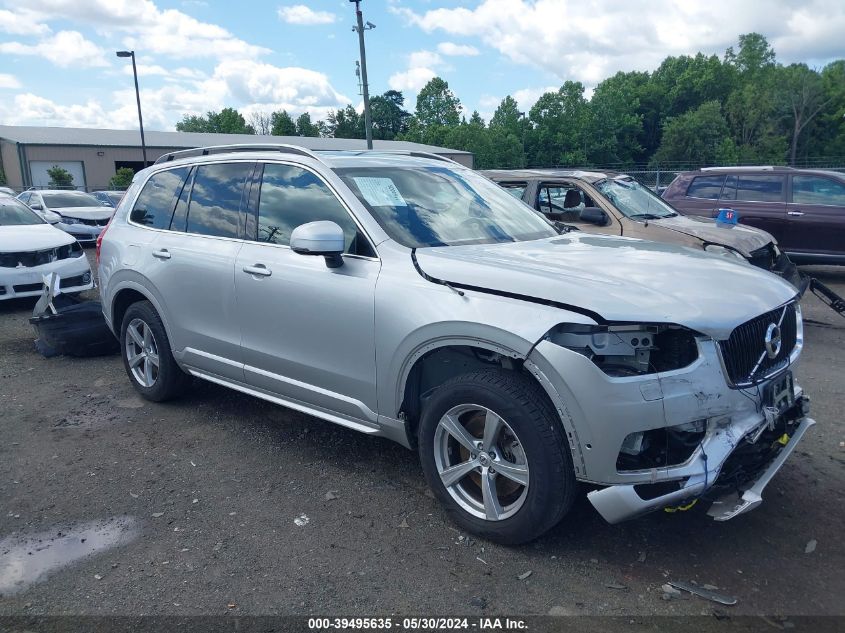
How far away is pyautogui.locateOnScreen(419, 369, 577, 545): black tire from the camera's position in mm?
2959

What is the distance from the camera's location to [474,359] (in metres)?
3.42

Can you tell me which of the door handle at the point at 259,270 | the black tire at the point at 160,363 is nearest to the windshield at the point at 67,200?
the black tire at the point at 160,363

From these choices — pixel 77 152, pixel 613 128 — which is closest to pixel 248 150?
pixel 77 152

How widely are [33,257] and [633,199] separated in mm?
7854

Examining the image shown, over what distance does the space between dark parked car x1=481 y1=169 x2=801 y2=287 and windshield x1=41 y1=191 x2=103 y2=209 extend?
13.7m

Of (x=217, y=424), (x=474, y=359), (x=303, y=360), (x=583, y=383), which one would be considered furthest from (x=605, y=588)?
(x=217, y=424)

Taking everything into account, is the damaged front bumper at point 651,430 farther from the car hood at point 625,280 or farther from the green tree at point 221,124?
the green tree at point 221,124

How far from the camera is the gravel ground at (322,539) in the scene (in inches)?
116

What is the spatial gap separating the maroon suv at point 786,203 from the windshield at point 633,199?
279cm

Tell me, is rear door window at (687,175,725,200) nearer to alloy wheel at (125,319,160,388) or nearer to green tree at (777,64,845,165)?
alloy wheel at (125,319,160,388)

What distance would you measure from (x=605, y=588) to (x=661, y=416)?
0.83 meters

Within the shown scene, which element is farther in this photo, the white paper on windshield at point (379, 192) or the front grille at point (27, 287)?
the front grille at point (27, 287)

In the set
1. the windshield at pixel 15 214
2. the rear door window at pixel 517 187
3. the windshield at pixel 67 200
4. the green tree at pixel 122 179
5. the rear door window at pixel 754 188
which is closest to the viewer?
the rear door window at pixel 517 187

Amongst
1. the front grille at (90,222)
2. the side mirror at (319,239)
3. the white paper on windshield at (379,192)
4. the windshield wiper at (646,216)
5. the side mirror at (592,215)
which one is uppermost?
the white paper on windshield at (379,192)
